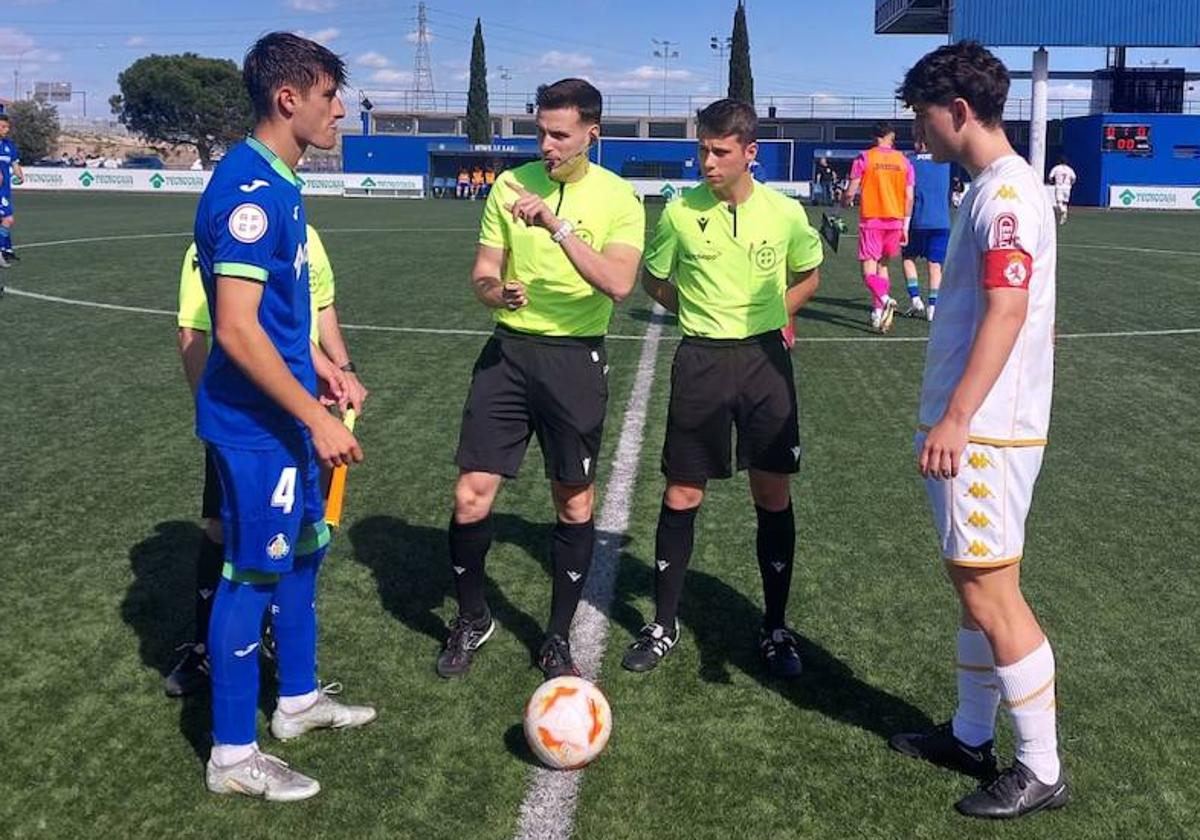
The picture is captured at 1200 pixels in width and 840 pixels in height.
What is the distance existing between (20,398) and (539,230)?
6.00 m

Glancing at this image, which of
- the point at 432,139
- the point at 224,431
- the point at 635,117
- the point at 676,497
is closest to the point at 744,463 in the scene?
the point at 676,497

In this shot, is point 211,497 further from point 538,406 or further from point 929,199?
point 929,199

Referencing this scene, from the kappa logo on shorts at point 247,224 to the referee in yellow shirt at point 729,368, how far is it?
1844 mm

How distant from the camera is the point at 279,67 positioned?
10.1ft

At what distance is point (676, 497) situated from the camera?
4.41 meters

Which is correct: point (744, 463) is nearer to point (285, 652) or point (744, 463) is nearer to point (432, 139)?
point (285, 652)

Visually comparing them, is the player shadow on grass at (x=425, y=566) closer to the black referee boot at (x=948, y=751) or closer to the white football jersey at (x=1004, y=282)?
the black referee boot at (x=948, y=751)

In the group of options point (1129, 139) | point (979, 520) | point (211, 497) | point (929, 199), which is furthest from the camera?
point (1129, 139)

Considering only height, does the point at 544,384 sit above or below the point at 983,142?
below

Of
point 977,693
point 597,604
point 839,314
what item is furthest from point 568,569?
point 839,314

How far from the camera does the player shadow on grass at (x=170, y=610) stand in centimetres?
387

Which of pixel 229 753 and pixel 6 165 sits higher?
pixel 6 165

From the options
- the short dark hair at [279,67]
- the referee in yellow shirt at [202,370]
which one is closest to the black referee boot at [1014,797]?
the referee in yellow shirt at [202,370]

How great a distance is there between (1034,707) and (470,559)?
83.8 inches
